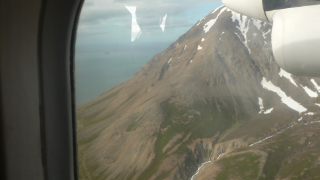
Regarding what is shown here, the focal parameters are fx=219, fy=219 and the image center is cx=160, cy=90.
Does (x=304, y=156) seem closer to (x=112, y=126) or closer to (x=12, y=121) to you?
(x=112, y=126)

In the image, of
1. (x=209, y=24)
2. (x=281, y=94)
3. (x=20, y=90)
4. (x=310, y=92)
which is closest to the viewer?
(x=20, y=90)

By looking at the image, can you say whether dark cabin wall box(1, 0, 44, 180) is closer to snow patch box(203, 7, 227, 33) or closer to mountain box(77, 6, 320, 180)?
mountain box(77, 6, 320, 180)

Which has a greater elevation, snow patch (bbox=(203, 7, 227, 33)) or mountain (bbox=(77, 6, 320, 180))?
snow patch (bbox=(203, 7, 227, 33))

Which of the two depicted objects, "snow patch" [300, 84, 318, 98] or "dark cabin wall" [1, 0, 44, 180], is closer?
"dark cabin wall" [1, 0, 44, 180]

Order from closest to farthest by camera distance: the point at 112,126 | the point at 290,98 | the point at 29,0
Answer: the point at 29,0 < the point at 290,98 < the point at 112,126

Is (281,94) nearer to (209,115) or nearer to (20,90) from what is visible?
(209,115)

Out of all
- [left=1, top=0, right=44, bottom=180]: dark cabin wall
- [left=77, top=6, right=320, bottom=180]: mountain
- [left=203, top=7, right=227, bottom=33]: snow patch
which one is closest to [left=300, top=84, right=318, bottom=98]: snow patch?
[left=77, top=6, right=320, bottom=180]: mountain

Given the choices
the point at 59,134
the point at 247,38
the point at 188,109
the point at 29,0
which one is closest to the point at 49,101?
the point at 59,134

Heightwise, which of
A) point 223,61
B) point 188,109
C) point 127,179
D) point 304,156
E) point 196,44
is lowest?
point 127,179

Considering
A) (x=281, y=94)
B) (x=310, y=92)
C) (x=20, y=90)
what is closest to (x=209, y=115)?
(x=281, y=94)
